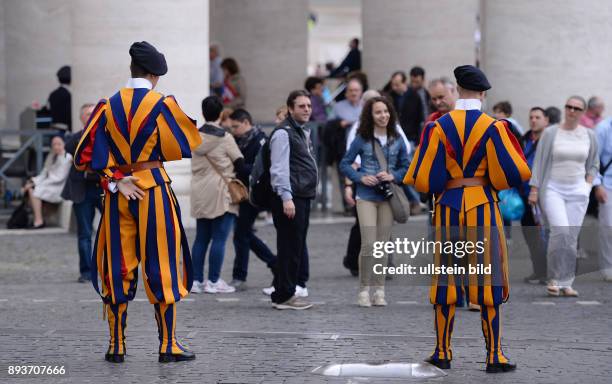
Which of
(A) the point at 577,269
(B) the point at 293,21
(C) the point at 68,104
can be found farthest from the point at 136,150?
(B) the point at 293,21

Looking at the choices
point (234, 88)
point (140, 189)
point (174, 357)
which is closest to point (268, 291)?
point (174, 357)

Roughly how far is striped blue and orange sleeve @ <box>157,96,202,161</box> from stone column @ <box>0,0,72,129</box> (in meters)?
17.1

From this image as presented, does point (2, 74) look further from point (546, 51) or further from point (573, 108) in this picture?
point (573, 108)

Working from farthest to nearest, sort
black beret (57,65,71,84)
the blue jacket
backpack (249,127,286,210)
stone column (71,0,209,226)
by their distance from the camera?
black beret (57,65,71,84) → stone column (71,0,209,226) → the blue jacket → backpack (249,127,286,210)

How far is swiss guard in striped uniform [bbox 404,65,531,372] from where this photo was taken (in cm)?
895

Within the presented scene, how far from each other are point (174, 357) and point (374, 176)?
11.3 feet

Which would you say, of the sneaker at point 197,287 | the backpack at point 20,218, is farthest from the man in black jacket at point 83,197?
the backpack at point 20,218

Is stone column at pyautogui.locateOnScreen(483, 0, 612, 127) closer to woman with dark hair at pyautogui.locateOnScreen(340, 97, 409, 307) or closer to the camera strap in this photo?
woman with dark hair at pyautogui.locateOnScreen(340, 97, 409, 307)

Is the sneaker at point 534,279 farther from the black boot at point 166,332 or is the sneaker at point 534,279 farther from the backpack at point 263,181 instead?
the black boot at point 166,332

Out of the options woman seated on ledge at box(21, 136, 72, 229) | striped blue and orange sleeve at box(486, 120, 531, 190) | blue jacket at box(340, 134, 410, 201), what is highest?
striped blue and orange sleeve at box(486, 120, 531, 190)

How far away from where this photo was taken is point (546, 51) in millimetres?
17203

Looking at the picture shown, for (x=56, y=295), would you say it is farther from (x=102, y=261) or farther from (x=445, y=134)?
(x=445, y=134)

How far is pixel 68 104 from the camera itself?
64.8ft

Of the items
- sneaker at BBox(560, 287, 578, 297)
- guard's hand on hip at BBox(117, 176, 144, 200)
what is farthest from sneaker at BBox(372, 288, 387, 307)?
guard's hand on hip at BBox(117, 176, 144, 200)
